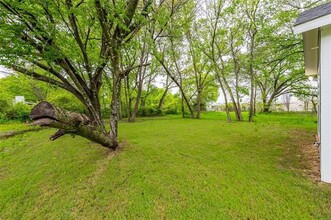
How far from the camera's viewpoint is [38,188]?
3564mm

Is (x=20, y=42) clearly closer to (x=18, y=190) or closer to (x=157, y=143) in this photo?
(x=18, y=190)

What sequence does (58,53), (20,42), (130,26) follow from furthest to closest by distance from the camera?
(130,26) < (58,53) < (20,42)

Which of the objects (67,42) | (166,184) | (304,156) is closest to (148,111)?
(67,42)

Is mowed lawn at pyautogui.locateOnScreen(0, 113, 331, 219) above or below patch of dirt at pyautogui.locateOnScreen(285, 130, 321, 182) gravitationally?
below

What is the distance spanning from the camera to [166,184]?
10.7ft

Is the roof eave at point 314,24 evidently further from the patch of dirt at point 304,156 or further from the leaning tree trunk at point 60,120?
the leaning tree trunk at point 60,120

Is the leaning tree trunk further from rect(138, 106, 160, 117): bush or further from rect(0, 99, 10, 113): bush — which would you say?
rect(138, 106, 160, 117): bush

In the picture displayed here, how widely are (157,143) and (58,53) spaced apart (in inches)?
137

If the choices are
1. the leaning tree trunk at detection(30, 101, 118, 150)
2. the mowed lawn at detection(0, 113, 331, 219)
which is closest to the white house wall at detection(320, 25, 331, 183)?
the mowed lawn at detection(0, 113, 331, 219)

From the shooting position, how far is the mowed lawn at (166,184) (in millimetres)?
2648

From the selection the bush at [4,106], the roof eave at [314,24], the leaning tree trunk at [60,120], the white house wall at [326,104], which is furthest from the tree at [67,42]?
the bush at [4,106]

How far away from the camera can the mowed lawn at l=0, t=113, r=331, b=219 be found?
2648 millimetres

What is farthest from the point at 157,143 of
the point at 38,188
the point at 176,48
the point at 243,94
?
the point at 176,48

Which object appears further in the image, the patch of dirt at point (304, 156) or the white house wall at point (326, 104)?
the patch of dirt at point (304, 156)
